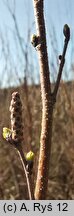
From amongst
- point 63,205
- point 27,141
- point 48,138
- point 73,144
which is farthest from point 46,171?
point 73,144

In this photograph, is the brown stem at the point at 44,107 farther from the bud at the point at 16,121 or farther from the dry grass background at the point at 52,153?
the dry grass background at the point at 52,153

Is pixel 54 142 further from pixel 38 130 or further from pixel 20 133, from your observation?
pixel 20 133

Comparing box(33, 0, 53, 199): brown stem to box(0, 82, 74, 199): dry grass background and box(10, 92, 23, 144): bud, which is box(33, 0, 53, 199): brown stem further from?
box(0, 82, 74, 199): dry grass background

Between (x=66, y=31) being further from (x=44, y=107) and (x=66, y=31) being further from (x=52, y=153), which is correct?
(x=52, y=153)

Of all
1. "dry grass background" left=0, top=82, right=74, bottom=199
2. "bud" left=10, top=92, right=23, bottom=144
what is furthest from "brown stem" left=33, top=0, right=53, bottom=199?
"dry grass background" left=0, top=82, right=74, bottom=199

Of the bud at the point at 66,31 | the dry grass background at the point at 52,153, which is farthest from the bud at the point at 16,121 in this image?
the dry grass background at the point at 52,153

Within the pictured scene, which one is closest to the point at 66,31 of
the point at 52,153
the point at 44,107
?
the point at 44,107

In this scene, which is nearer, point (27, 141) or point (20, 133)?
point (20, 133)

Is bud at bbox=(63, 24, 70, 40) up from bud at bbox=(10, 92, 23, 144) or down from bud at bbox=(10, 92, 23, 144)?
up

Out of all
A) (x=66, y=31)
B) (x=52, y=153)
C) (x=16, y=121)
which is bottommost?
(x=52, y=153)
